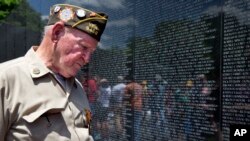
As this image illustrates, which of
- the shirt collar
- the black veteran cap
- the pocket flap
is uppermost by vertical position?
the black veteran cap

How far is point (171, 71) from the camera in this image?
15.0 feet

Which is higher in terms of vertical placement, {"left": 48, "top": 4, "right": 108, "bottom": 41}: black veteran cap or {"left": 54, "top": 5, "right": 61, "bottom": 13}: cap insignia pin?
{"left": 54, "top": 5, "right": 61, "bottom": 13}: cap insignia pin

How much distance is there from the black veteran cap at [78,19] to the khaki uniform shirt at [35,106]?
0.23 m

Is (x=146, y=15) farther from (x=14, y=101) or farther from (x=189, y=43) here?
(x=14, y=101)

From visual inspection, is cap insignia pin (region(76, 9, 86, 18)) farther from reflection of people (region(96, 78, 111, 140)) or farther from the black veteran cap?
reflection of people (region(96, 78, 111, 140))

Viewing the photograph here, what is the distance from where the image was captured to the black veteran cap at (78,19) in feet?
7.87

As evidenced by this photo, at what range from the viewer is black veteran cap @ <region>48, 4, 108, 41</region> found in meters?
2.40

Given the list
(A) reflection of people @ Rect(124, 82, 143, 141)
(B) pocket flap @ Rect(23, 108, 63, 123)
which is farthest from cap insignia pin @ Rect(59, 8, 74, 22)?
(A) reflection of people @ Rect(124, 82, 143, 141)

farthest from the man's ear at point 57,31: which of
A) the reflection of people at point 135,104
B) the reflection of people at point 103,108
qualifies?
the reflection of people at point 103,108

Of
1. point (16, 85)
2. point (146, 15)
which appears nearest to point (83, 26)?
point (16, 85)

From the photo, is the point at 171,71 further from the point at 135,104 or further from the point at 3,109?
the point at 3,109

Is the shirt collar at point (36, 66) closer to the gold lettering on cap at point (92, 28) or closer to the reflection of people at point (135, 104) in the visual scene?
the gold lettering on cap at point (92, 28)

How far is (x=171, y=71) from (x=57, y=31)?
7.71 feet

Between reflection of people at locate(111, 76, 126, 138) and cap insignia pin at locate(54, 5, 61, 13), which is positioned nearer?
cap insignia pin at locate(54, 5, 61, 13)
